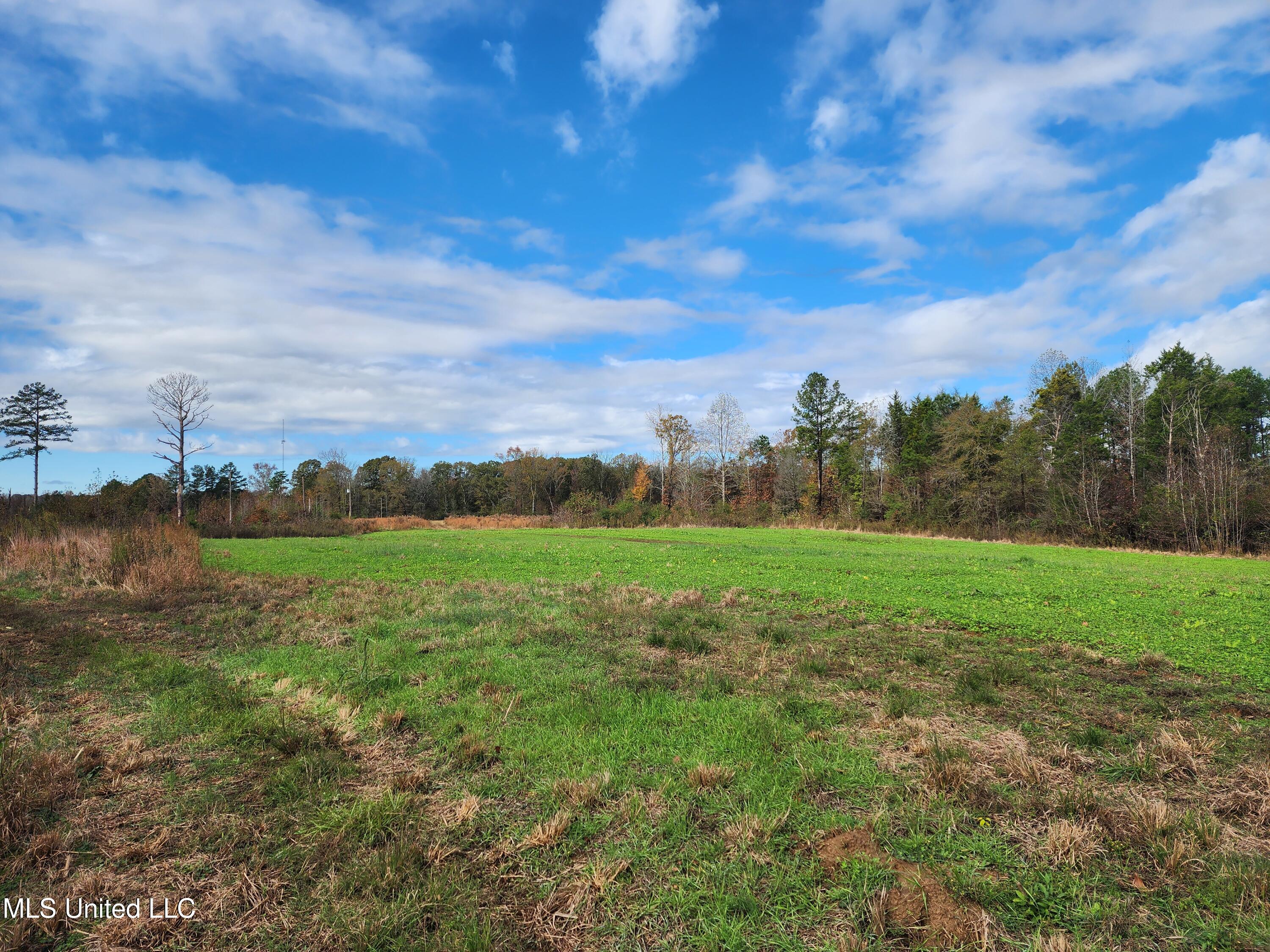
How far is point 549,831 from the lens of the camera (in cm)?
375

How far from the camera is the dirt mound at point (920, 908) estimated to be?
2891 millimetres

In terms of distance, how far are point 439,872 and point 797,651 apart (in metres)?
5.91

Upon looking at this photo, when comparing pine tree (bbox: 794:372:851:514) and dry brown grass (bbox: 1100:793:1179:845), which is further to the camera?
pine tree (bbox: 794:372:851:514)

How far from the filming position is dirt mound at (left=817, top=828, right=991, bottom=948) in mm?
2891

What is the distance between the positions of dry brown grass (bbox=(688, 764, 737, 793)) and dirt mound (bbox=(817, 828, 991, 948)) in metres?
0.96

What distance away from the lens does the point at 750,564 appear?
19.2 meters

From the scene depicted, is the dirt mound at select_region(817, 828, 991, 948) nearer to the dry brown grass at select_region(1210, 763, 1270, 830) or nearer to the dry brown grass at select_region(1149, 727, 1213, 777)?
the dry brown grass at select_region(1210, 763, 1270, 830)

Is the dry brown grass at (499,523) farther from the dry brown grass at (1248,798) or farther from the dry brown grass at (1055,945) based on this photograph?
the dry brown grass at (1055,945)

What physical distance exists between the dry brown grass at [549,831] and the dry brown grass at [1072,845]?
9.76 ft

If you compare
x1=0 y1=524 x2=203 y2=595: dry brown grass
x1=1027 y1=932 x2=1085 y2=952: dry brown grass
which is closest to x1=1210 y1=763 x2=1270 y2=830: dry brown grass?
x1=1027 y1=932 x2=1085 y2=952: dry brown grass

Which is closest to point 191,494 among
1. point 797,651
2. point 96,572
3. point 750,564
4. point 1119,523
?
point 96,572

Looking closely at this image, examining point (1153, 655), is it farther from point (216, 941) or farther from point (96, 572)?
point (96, 572)

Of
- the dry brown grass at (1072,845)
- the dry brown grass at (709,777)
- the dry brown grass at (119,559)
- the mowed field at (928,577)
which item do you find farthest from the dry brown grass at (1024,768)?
the dry brown grass at (119,559)

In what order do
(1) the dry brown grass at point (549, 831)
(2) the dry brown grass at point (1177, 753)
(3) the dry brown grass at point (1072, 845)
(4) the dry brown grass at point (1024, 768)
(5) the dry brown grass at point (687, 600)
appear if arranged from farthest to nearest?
1. (5) the dry brown grass at point (687, 600)
2. (2) the dry brown grass at point (1177, 753)
3. (4) the dry brown grass at point (1024, 768)
4. (1) the dry brown grass at point (549, 831)
5. (3) the dry brown grass at point (1072, 845)
